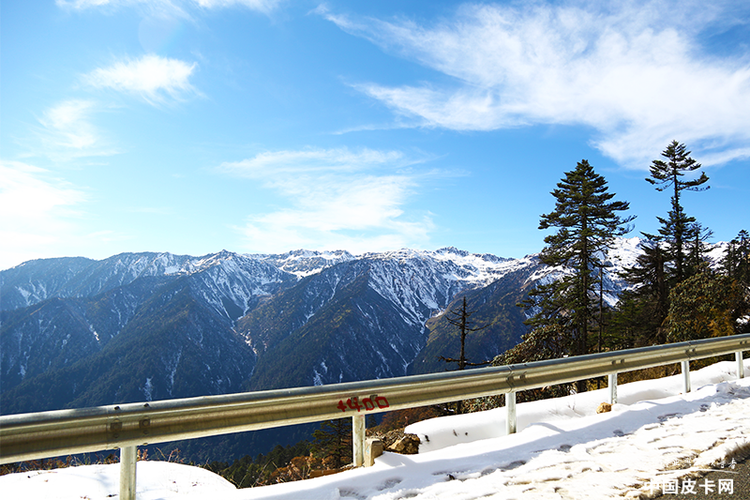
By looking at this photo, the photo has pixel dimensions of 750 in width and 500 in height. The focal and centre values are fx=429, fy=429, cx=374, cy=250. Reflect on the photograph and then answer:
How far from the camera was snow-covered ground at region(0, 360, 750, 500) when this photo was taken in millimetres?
3570

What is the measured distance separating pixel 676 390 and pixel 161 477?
8.13 m

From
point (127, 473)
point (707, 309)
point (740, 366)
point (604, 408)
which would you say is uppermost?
point (707, 309)

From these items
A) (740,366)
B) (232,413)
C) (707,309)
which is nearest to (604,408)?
(740,366)

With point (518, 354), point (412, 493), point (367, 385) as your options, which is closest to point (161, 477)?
point (367, 385)

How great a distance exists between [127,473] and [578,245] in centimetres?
2485

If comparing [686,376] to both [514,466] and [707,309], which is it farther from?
[707,309]

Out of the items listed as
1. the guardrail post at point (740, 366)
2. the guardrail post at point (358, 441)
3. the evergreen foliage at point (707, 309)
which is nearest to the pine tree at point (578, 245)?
the evergreen foliage at point (707, 309)

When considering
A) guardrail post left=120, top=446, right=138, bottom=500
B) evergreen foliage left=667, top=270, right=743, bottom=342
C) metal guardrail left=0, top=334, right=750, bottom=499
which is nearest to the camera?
metal guardrail left=0, top=334, right=750, bottom=499

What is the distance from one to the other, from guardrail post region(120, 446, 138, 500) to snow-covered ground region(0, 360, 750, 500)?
1.26 ft

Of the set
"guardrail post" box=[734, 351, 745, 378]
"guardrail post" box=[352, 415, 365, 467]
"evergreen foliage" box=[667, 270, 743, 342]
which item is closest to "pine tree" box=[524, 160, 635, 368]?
"evergreen foliage" box=[667, 270, 743, 342]

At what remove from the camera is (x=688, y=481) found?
3635 mm

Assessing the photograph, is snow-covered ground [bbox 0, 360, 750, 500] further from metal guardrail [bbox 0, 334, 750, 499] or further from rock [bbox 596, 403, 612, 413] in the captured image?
metal guardrail [bbox 0, 334, 750, 499]

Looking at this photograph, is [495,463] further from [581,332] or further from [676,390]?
[581,332]

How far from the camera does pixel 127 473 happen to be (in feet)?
11.0
